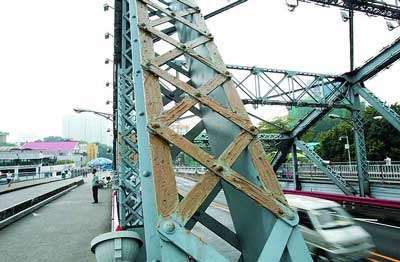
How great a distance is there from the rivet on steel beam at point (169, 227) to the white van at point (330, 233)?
7.39 meters

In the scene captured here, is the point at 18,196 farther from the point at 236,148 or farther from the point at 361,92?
the point at 236,148

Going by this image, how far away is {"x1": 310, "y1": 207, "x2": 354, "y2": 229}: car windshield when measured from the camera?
9227 millimetres

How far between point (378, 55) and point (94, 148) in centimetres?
15196

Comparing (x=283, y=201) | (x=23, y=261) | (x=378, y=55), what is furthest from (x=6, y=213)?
(x=378, y=55)

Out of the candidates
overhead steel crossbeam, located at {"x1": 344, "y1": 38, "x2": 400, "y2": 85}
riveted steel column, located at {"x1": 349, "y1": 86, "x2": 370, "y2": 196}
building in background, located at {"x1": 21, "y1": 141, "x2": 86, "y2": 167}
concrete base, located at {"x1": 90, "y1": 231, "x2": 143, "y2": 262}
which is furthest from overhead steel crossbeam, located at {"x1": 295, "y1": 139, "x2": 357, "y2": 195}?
building in background, located at {"x1": 21, "y1": 141, "x2": 86, "y2": 167}

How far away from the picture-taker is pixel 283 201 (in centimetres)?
225

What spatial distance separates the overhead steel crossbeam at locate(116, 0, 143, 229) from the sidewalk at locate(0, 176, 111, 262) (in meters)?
1.89

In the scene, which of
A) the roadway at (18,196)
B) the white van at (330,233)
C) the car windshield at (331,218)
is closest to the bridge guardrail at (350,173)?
the white van at (330,233)

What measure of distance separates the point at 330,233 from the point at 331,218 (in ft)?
2.21

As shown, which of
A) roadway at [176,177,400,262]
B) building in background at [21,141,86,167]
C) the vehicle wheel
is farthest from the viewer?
building in background at [21,141,86,167]

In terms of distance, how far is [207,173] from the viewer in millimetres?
2215

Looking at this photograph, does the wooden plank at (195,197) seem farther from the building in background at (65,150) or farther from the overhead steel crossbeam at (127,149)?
the building in background at (65,150)

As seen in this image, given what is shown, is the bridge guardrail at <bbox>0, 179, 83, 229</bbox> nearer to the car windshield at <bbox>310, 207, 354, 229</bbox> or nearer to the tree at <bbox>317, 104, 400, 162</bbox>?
the car windshield at <bbox>310, 207, 354, 229</bbox>

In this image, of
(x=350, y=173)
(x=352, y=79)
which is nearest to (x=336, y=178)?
(x=350, y=173)
